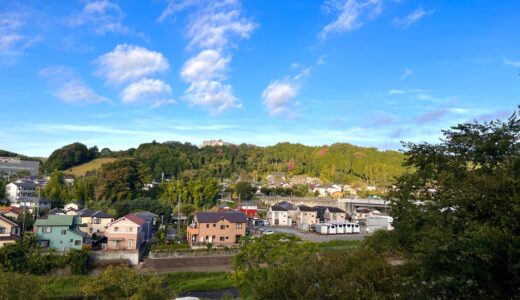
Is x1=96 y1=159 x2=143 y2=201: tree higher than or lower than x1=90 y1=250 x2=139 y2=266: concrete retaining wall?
higher

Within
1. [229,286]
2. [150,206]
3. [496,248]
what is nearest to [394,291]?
[496,248]

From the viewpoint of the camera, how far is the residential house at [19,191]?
4276 centimetres

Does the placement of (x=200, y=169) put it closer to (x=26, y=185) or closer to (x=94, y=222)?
(x=26, y=185)

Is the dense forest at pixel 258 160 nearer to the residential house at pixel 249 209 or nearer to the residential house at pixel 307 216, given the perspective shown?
the residential house at pixel 249 209

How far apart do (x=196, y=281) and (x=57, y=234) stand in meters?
10.4

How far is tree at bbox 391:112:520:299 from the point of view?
6.65 meters

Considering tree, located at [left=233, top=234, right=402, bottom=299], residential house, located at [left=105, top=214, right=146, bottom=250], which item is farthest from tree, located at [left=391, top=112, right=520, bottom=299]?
residential house, located at [left=105, top=214, right=146, bottom=250]

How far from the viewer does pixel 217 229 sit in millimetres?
32156

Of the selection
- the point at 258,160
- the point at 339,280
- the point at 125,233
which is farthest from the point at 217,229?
the point at 258,160

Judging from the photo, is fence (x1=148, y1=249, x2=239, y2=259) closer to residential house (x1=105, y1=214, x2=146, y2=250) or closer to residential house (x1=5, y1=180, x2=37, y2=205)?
residential house (x1=105, y1=214, x2=146, y2=250)

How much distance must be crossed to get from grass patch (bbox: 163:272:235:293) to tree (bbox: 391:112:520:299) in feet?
47.7

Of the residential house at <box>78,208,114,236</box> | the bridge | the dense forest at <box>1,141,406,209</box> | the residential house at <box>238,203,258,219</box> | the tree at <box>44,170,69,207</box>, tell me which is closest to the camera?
the residential house at <box>78,208,114,236</box>

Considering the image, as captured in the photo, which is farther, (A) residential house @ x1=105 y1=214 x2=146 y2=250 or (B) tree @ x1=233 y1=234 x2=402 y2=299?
(A) residential house @ x1=105 y1=214 x2=146 y2=250

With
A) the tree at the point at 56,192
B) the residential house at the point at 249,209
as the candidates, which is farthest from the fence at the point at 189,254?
the tree at the point at 56,192
